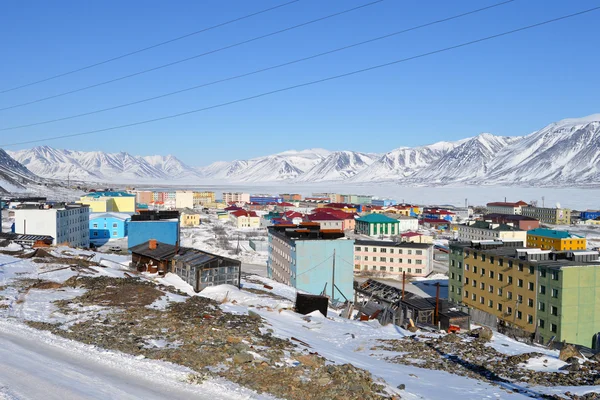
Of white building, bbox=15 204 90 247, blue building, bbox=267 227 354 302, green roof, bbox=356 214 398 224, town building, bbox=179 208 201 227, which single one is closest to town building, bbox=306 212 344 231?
green roof, bbox=356 214 398 224

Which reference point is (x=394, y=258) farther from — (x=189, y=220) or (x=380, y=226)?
(x=189, y=220)

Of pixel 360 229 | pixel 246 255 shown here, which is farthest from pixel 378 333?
pixel 360 229

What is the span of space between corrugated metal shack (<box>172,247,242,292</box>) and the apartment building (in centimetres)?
1318

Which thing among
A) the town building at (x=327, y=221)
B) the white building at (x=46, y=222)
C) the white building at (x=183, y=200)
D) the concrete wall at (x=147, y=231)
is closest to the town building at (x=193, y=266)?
the concrete wall at (x=147, y=231)

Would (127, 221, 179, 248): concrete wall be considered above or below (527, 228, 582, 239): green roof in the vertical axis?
above

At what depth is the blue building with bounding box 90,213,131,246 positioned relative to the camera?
48.2 metres

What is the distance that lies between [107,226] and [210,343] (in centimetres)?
4347

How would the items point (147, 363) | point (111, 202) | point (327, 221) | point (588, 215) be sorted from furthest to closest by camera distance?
Result: point (588, 215), point (111, 202), point (327, 221), point (147, 363)

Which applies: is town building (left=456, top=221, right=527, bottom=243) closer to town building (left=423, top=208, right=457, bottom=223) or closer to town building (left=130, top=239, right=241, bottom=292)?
town building (left=423, top=208, right=457, bottom=223)

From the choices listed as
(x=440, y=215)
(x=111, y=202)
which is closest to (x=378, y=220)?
(x=440, y=215)

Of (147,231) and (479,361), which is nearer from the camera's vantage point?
(479,361)

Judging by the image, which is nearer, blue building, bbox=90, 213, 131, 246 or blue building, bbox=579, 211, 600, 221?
blue building, bbox=90, 213, 131, 246

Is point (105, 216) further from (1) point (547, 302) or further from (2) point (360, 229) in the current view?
(1) point (547, 302)

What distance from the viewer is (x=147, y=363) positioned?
7469 millimetres
